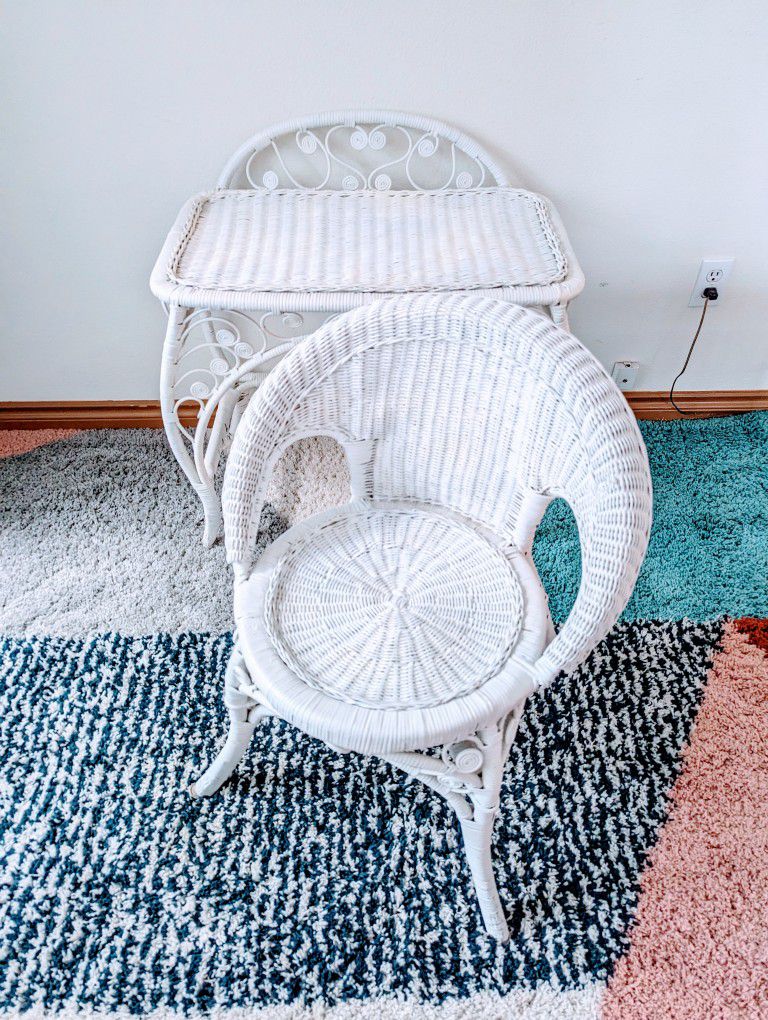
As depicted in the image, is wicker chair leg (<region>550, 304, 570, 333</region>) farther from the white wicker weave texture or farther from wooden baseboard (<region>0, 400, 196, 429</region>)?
wooden baseboard (<region>0, 400, 196, 429</region>)

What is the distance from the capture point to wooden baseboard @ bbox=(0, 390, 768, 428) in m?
1.81

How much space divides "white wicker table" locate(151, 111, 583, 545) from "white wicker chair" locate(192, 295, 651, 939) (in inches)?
8.5

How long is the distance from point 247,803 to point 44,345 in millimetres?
1177

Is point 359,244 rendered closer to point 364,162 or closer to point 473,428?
point 364,162

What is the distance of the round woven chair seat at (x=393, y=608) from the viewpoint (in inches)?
34.7

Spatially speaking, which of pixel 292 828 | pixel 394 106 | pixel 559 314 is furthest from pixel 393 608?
pixel 394 106

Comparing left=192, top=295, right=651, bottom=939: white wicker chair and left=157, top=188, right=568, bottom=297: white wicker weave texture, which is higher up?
left=157, top=188, right=568, bottom=297: white wicker weave texture

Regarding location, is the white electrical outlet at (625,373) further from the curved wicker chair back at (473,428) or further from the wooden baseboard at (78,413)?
the wooden baseboard at (78,413)

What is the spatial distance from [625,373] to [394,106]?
2.74 feet

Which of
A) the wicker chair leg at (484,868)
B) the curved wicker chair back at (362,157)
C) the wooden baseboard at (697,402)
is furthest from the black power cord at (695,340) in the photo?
the wicker chair leg at (484,868)

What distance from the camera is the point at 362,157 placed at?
4.68 ft

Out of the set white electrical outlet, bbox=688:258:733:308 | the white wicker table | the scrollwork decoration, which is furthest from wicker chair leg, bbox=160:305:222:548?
white electrical outlet, bbox=688:258:733:308

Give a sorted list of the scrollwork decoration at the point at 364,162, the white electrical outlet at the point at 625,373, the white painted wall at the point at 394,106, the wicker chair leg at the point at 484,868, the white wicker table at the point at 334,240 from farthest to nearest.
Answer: the white electrical outlet at the point at 625,373 → the scrollwork decoration at the point at 364,162 → the white painted wall at the point at 394,106 → the white wicker table at the point at 334,240 → the wicker chair leg at the point at 484,868

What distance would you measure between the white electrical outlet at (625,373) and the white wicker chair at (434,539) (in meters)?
0.89
